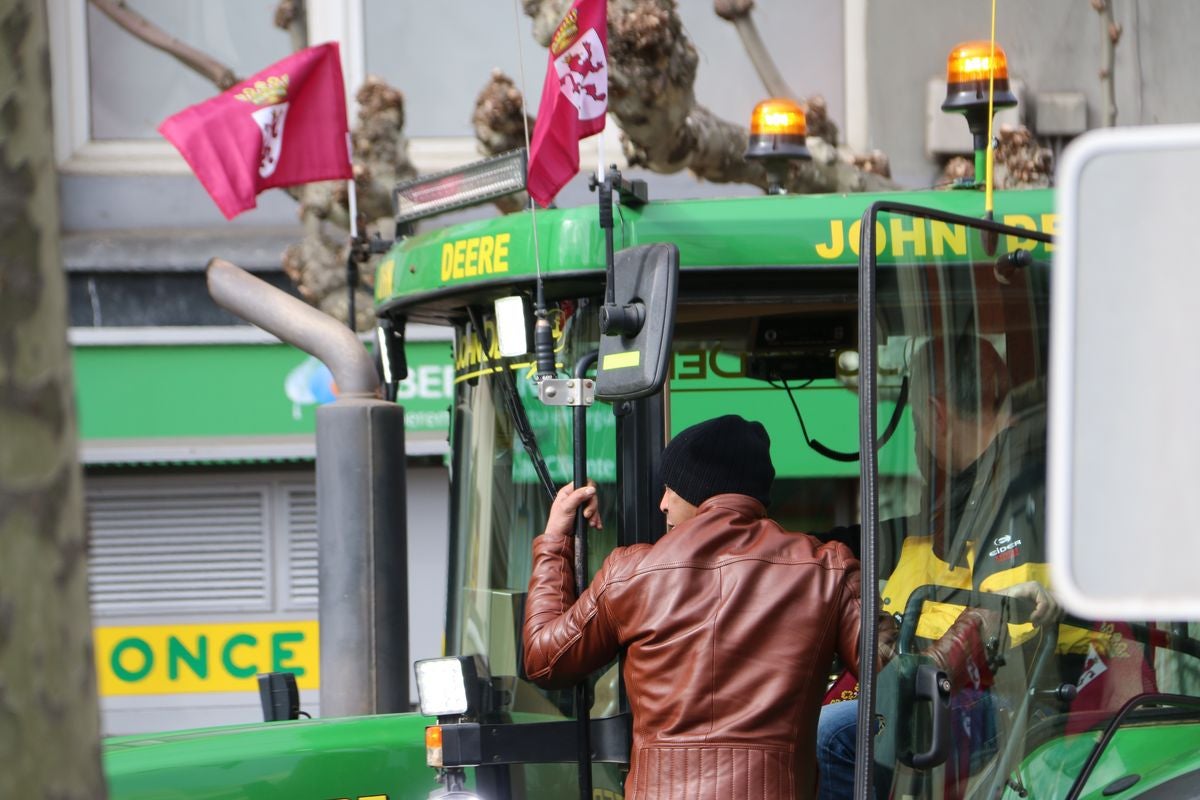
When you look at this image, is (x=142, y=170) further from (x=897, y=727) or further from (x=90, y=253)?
(x=897, y=727)

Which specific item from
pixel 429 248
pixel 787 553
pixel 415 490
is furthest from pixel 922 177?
pixel 787 553

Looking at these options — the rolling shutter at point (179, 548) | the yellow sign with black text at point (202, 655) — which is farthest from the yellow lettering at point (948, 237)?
the rolling shutter at point (179, 548)

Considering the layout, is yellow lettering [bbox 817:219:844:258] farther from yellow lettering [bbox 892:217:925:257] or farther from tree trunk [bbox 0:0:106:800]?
tree trunk [bbox 0:0:106:800]

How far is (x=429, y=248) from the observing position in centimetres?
390

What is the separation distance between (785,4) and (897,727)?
9921 millimetres

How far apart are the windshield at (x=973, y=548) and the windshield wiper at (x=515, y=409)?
86cm

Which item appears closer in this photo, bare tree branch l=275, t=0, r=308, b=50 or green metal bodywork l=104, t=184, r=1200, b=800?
green metal bodywork l=104, t=184, r=1200, b=800

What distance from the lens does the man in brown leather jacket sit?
2.97 meters

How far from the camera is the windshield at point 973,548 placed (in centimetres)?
295

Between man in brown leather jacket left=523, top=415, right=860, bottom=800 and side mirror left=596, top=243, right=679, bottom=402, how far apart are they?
0.24 m

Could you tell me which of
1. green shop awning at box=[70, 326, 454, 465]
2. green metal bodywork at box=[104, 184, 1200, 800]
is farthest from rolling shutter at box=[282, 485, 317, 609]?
green metal bodywork at box=[104, 184, 1200, 800]

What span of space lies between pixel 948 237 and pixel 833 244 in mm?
452

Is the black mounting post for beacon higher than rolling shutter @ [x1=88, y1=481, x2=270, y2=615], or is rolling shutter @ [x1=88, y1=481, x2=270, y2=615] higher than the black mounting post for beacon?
the black mounting post for beacon

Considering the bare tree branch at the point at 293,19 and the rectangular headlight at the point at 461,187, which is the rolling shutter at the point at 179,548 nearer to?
the bare tree branch at the point at 293,19
